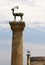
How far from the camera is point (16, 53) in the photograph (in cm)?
1046

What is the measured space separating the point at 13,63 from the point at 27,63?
44.2ft

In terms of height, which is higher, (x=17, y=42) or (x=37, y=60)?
(x=17, y=42)

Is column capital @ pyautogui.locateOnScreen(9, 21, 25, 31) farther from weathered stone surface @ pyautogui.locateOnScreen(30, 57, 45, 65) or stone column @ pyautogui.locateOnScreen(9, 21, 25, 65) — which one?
weathered stone surface @ pyautogui.locateOnScreen(30, 57, 45, 65)

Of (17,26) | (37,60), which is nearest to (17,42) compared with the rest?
(17,26)

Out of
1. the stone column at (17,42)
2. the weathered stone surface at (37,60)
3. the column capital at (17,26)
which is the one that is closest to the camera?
the stone column at (17,42)

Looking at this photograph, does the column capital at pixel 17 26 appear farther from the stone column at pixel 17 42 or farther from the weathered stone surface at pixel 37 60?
the weathered stone surface at pixel 37 60

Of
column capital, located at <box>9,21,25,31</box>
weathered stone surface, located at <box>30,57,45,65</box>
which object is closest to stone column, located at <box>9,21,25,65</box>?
column capital, located at <box>9,21,25,31</box>

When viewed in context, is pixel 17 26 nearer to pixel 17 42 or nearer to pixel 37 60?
pixel 17 42

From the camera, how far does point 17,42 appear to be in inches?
416

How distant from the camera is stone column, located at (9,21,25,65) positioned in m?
10.5

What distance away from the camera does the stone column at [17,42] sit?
10.5 meters

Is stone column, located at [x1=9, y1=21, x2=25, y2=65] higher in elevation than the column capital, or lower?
lower

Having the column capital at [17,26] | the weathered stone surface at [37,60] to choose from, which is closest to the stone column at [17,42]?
the column capital at [17,26]

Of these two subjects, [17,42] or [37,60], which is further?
[37,60]
